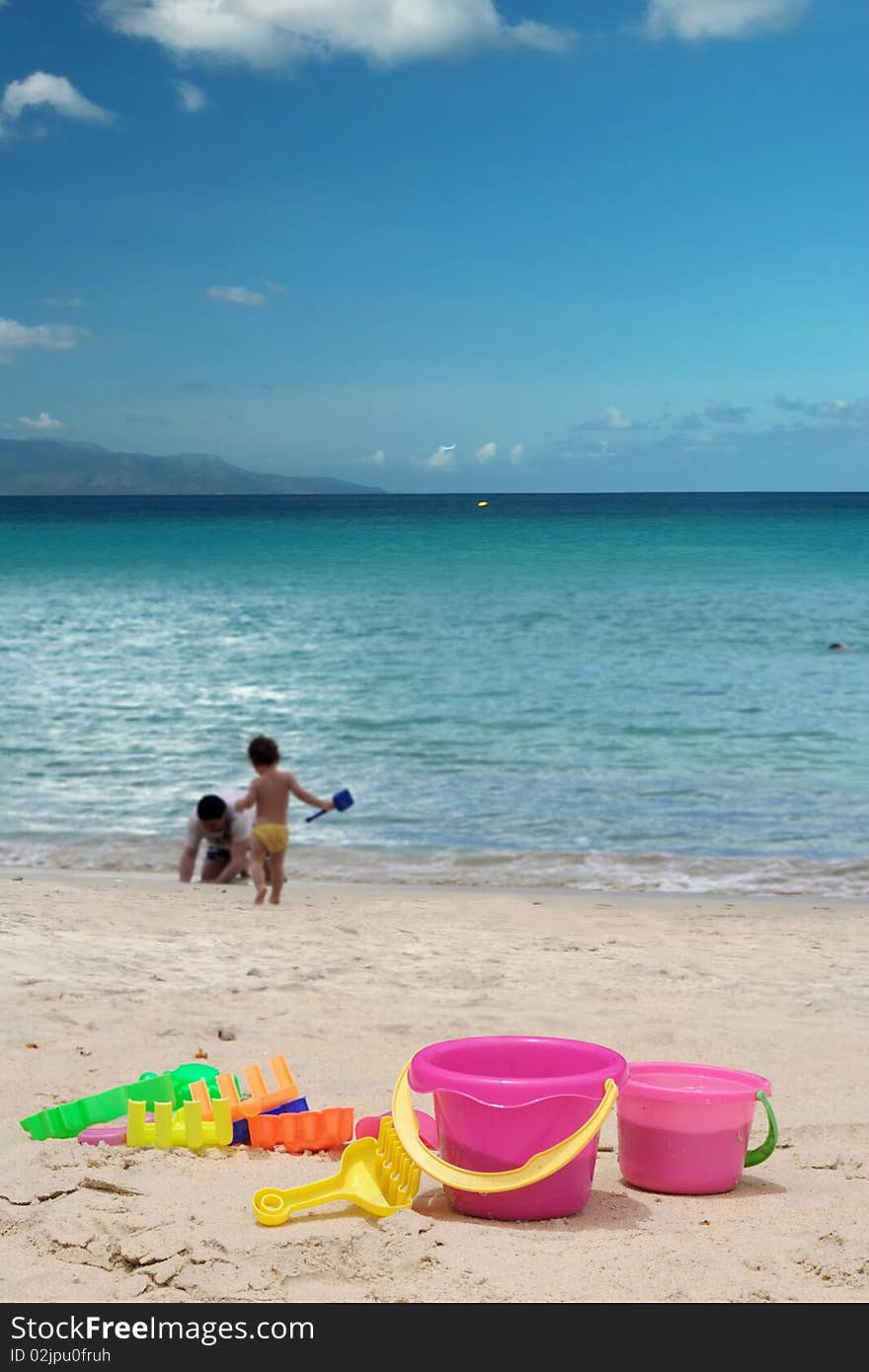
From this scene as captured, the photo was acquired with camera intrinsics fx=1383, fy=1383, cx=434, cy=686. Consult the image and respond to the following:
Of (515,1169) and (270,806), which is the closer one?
(515,1169)

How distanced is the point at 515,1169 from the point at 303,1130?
2.49 ft

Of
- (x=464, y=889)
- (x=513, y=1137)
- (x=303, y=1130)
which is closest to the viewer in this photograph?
(x=513, y=1137)

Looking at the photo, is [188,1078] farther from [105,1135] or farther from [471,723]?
[471,723]

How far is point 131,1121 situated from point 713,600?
3120cm

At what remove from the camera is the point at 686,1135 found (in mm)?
3562

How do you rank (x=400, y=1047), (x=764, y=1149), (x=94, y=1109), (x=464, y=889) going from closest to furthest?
(x=764, y=1149) < (x=94, y=1109) < (x=400, y=1047) < (x=464, y=889)

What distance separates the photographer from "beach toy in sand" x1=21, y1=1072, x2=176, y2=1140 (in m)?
3.93

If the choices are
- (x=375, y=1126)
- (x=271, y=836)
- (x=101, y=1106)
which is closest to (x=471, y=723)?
(x=271, y=836)

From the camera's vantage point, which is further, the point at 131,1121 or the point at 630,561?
the point at 630,561

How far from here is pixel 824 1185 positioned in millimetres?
3652

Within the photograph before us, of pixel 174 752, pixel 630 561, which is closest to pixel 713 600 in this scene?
pixel 630 561

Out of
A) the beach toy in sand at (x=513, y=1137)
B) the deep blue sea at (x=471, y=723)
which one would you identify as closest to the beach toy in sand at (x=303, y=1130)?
the beach toy in sand at (x=513, y=1137)

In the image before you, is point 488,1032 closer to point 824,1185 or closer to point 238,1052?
point 238,1052

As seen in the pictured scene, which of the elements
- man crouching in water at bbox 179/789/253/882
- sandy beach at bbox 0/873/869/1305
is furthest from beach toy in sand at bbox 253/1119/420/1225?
man crouching in water at bbox 179/789/253/882
